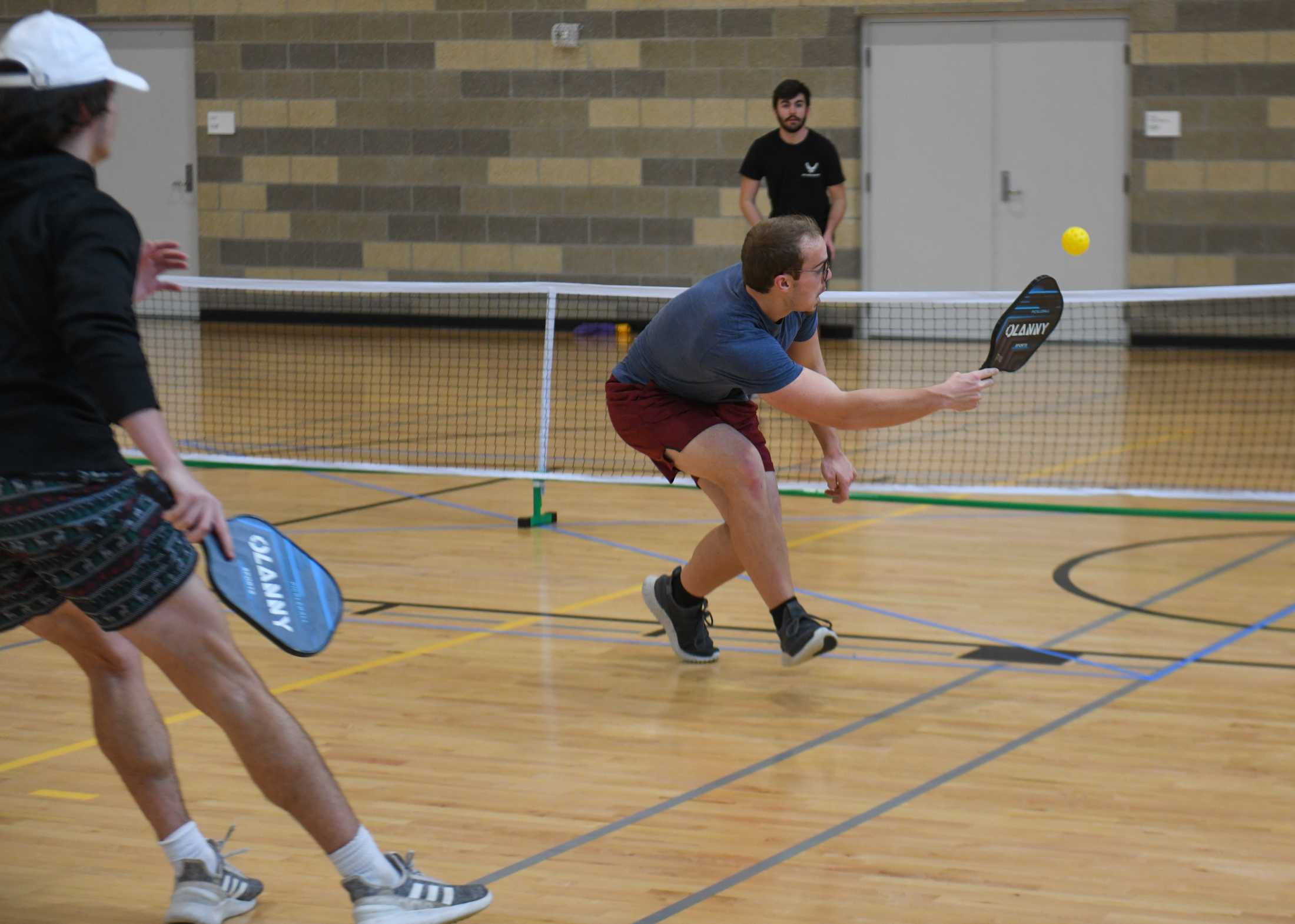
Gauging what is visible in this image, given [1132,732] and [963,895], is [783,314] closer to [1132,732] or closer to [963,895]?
[1132,732]

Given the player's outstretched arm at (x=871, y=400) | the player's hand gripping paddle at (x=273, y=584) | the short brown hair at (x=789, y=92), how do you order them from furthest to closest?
the short brown hair at (x=789, y=92), the player's outstretched arm at (x=871, y=400), the player's hand gripping paddle at (x=273, y=584)

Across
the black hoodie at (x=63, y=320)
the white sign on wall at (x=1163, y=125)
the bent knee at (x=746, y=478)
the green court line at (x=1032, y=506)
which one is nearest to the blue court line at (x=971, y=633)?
the green court line at (x=1032, y=506)

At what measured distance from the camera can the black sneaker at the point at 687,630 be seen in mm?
5156

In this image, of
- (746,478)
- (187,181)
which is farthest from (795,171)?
(187,181)

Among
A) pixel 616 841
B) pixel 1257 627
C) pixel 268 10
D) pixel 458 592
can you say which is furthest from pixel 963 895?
pixel 268 10

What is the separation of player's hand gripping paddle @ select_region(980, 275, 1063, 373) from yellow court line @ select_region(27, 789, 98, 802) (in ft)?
7.54

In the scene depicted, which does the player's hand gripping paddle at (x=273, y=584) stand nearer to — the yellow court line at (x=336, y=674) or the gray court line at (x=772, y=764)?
the gray court line at (x=772, y=764)

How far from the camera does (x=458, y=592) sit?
6.11m

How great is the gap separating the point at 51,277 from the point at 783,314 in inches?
91.7

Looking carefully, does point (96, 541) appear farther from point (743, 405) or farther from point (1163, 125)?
point (1163, 125)

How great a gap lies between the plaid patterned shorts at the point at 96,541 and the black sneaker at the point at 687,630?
7.97 ft

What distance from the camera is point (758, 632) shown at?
557 cm

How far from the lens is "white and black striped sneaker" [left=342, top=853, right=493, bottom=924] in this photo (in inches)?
119

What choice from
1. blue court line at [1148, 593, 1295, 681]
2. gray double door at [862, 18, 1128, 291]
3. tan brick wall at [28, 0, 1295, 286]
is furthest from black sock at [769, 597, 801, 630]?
gray double door at [862, 18, 1128, 291]
